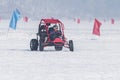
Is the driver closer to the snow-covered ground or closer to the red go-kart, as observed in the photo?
the red go-kart

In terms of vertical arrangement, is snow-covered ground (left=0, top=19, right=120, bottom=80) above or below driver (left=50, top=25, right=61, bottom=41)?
below

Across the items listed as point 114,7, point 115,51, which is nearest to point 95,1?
point 114,7

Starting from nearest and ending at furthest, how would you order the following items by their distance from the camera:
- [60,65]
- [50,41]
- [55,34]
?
[60,65] → [50,41] → [55,34]

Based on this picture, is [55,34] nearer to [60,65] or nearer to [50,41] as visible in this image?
A: [50,41]

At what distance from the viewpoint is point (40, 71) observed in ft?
53.7

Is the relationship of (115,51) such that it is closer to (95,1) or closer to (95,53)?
(95,53)

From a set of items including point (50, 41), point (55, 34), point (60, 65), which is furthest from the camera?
point (55, 34)

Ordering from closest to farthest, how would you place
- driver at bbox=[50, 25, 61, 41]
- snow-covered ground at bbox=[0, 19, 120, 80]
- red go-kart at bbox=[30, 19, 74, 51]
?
snow-covered ground at bbox=[0, 19, 120, 80] < red go-kart at bbox=[30, 19, 74, 51] < driver at bbox=[50, 25, 61, 41]

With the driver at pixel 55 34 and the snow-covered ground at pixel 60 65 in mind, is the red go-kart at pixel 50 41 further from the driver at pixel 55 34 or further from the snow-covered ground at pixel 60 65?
the snow-covered ground at pixel 60 65

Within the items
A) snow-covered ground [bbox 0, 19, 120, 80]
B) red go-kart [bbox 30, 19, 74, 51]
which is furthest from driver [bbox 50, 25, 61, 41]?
snow-covered ground [bbox 0, 19, 120, 80]

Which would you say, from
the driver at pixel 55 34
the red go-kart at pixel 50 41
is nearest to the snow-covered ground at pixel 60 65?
the red go-kart at pixel 50 41

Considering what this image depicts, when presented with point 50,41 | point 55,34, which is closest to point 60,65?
point 50,41

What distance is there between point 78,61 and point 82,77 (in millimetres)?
4279

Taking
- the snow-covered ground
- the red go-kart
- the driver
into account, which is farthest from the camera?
the driver
